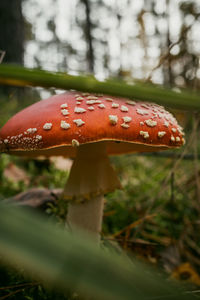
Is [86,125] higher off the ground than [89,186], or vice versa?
[86,125]

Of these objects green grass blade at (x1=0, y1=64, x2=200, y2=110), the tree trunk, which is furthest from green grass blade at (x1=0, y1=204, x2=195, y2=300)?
the tree trunk

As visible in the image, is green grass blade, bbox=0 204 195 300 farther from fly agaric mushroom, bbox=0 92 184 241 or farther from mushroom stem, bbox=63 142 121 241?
mushroom stem, bbox=63 142 121 241

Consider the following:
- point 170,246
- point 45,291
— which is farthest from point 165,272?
point 45,291

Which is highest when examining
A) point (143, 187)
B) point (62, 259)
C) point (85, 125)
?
point (62, 259)

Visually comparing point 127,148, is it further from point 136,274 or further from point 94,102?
point 136,274

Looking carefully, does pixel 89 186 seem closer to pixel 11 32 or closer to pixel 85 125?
pixel 85 125

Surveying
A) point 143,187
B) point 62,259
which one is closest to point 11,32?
point 143,187

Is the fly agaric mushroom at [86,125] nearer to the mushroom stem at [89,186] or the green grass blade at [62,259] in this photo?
the mushroom stem at [89,186]
